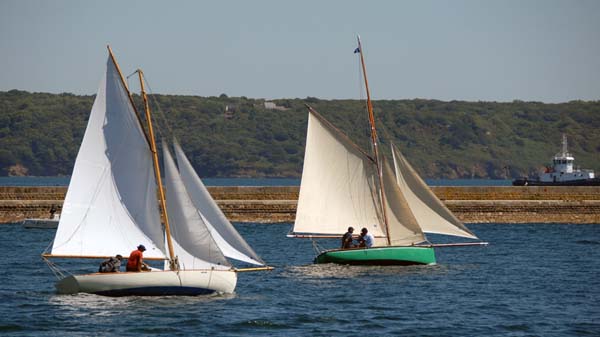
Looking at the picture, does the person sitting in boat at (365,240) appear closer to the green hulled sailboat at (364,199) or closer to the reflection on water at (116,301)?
the green hulled sailboat at (364,199)

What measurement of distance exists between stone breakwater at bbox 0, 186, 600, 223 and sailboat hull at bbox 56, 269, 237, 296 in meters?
29.5

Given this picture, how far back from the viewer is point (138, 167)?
30.1 metres

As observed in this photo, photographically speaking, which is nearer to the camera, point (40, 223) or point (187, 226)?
point (187, 226)

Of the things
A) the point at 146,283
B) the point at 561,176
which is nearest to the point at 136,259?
the point at 146,283

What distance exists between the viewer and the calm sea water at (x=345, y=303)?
26141mm

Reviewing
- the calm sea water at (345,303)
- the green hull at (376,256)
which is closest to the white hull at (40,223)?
the calm sea water at (345,303)

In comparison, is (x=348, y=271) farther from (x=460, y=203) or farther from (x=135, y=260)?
(x=460, y=203)

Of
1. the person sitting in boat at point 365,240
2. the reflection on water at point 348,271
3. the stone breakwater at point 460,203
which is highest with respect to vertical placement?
the stone breakwater at point 460,203

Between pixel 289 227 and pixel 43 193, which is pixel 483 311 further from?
pixel 43 193

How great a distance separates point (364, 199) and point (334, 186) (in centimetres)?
108

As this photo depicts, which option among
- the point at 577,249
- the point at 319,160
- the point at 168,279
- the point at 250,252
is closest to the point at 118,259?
the point at 168,279

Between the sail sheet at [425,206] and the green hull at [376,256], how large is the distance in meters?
0.93

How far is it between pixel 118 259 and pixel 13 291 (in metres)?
4.11

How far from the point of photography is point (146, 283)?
29016 mm
